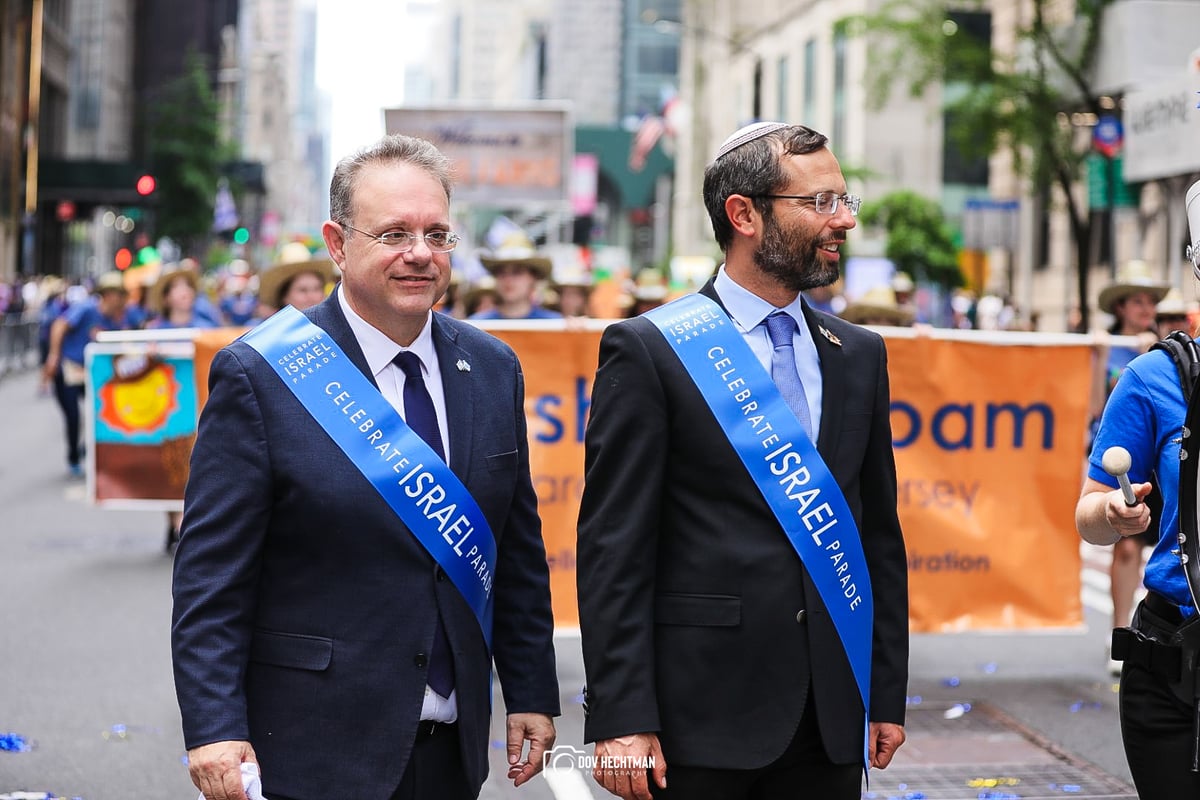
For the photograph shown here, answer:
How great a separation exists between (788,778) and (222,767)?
1.13 metres

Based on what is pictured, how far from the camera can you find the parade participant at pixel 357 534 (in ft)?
10.8

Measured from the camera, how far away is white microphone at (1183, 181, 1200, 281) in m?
3.48

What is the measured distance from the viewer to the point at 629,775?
3387 millimetres

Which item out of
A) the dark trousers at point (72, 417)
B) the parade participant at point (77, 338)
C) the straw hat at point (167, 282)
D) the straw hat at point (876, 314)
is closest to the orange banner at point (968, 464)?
the straw hat at point (876, 314)

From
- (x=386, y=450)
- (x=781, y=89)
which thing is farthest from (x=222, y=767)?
(x=781, y=89)

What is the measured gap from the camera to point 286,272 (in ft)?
33.4

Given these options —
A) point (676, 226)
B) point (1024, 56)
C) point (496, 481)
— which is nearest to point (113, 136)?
point (676, 226)

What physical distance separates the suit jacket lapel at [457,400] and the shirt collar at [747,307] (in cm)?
58

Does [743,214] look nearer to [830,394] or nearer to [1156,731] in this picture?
[830,394]

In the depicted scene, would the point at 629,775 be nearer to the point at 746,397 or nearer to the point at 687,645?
the point at 687,645

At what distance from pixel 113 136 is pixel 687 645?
8932 centimetres

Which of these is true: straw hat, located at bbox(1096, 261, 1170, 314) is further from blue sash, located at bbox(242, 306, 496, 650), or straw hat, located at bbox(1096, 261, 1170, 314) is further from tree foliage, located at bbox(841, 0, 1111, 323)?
tree foliage, located at bbox(841, 0, 1111, 323)

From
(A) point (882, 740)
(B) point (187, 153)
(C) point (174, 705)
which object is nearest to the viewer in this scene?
(A) point (882, 740)

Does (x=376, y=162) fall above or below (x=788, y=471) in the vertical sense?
above
